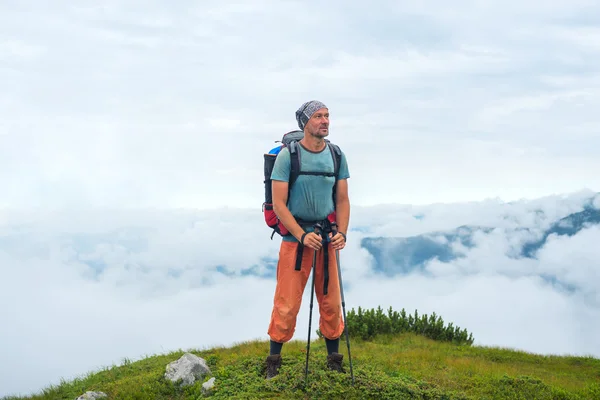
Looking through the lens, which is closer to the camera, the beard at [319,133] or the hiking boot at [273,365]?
the beard at [319,133]

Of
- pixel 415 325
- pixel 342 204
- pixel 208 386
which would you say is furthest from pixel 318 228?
pixel 415 325

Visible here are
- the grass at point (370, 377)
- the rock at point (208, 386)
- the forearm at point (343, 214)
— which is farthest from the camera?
the rock at point (208, 386)

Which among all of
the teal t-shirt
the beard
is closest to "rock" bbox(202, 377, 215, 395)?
the teal t-shirt

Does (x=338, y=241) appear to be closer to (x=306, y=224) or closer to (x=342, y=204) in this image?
(x=306, y=224)

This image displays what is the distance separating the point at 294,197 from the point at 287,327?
2.08 m

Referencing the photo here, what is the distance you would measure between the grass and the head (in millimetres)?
3834

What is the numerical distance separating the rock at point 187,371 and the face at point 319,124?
5.08 metres

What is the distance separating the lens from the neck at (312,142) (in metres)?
8.98

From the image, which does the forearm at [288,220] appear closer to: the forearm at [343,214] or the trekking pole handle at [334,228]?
the trekking pole handle at [334,228]

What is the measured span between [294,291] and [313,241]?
3.27 feet

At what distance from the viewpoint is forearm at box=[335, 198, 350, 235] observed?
30.4ft

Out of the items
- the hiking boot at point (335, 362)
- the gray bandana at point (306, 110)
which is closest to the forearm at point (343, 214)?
the gray bandana at point (306, 110)

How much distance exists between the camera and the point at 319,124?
348 inches

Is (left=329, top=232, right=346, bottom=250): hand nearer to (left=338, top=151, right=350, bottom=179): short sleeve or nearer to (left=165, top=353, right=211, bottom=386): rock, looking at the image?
(left=338, top=151, right=350, bottom=179): short sleeve
